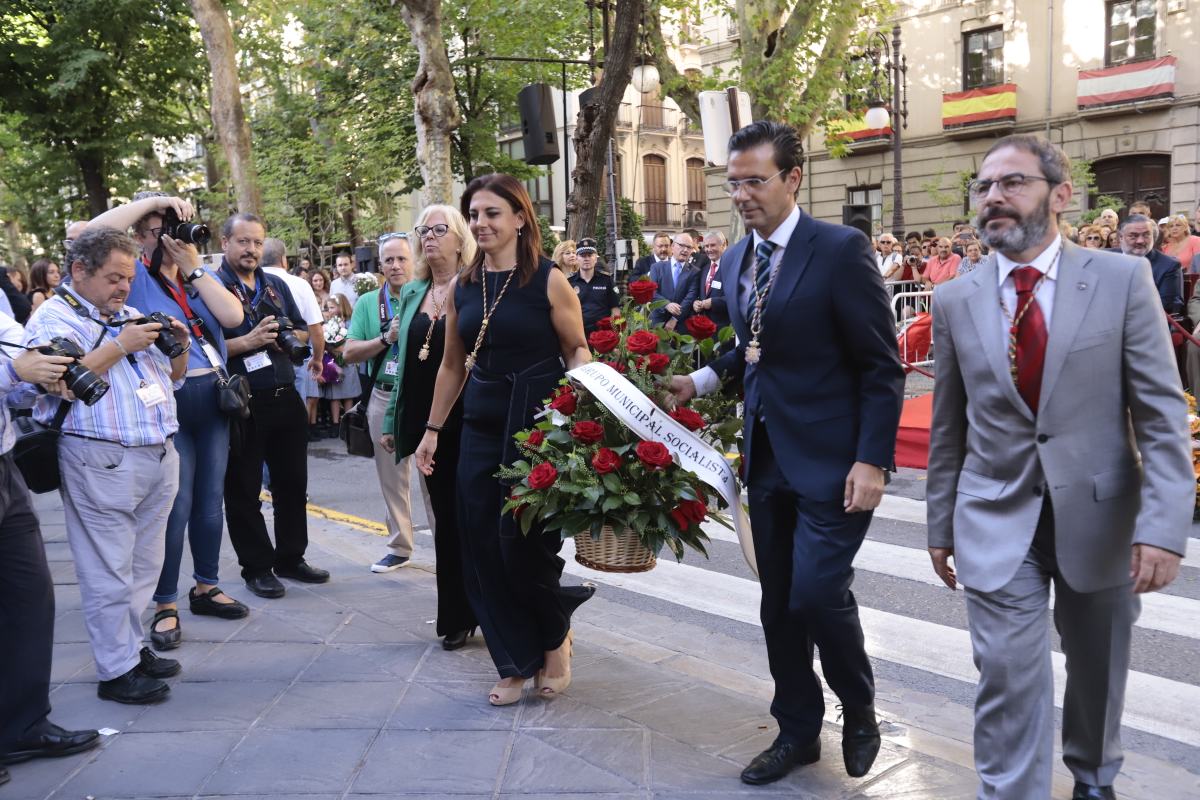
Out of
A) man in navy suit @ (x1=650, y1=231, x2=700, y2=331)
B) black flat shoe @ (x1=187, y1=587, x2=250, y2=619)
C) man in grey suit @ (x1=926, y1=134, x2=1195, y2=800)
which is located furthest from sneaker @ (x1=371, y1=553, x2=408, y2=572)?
man in navy suit @ (x1=650, y1=231, x2=700, y2=331)

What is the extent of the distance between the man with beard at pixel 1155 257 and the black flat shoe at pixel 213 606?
7886mm

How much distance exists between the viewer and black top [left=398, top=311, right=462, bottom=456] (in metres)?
Answer: 5.30

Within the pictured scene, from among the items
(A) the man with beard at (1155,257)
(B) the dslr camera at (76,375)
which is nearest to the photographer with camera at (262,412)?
(B) the dslr camera at (76,375)

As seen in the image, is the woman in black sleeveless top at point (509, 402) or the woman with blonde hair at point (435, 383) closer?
the woman in black sleeveless top at point (509, 402)

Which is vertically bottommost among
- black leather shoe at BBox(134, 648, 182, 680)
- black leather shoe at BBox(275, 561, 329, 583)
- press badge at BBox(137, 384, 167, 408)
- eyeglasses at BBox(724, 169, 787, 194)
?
black leather shoe at BBox(275, 561, 329, 583)

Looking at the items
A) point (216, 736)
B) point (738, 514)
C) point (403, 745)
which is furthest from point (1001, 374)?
point (216, 736)

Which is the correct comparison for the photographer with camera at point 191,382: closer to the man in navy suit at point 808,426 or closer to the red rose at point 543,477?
the red rose at point 543,477

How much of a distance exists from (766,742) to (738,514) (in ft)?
2.69

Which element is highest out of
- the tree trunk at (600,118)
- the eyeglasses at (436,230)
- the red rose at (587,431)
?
the tree trunk at (600,118)

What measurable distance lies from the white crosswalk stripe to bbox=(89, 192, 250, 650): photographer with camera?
2293 mm

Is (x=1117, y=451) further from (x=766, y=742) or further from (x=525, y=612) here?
(x=525, y=612)

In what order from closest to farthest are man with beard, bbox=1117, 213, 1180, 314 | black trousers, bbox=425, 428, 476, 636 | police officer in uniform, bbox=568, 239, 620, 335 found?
black trousers, bbox=425, 428, 476, 636
man with beard, bbox=1117, 213, 1180, 314
police officer in uniform, bbox=568, 239, 620, 335

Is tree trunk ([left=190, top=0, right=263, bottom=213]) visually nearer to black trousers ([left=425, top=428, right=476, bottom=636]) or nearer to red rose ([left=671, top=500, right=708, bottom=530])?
black trousers ([left=425, top=428, right=476, bottom=636])

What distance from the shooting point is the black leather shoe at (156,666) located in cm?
465
